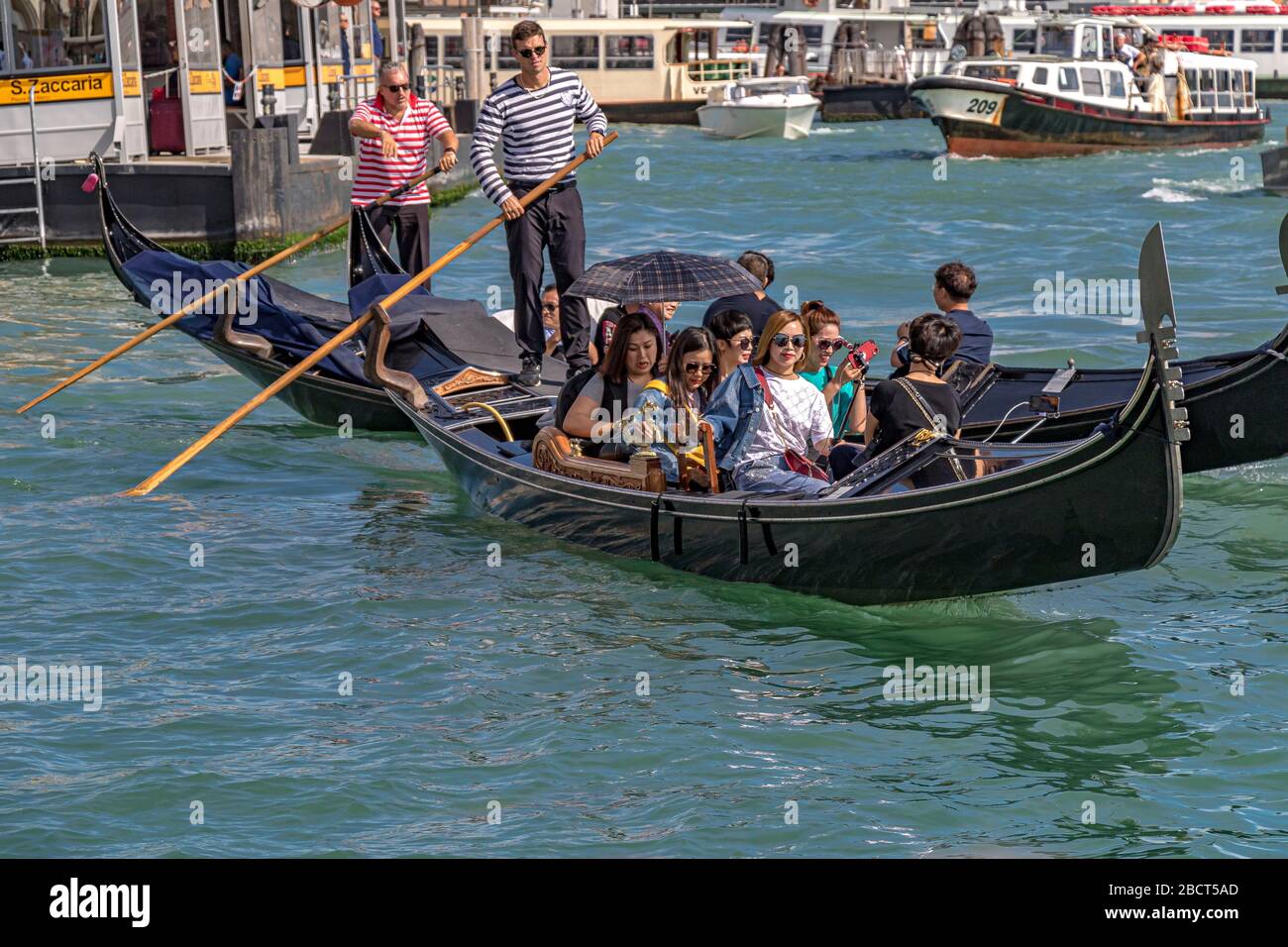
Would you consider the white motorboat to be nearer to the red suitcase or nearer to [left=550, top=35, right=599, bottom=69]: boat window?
[left=550, top=35, right=599, bottom=69]: boat window

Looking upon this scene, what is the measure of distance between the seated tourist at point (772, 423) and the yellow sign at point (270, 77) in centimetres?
1136

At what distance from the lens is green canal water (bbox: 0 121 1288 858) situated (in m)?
4.63

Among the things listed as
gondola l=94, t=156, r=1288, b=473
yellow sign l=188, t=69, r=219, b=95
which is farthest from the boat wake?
gondola l=94, t=156, r=1288, b=473

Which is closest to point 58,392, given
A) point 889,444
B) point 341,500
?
point 341,500

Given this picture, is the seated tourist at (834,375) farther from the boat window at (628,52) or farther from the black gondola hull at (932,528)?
the boat window at (628,52)

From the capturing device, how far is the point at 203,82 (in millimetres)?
15180

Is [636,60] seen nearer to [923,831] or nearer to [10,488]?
[10,488]

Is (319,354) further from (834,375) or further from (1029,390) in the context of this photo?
(1029,390)

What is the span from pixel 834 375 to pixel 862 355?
0.18 m

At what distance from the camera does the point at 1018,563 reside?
5.44 metres

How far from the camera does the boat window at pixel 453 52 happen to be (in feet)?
105

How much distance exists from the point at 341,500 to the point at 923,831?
4.01 m

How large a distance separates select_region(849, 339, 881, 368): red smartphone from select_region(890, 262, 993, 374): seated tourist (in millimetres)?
93
